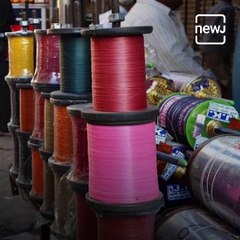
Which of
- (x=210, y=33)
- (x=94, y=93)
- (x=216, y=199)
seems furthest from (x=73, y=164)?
(x=210, y=33)

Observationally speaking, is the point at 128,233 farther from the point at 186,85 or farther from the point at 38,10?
the point at 38,10

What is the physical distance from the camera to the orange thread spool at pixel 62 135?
3.00 metres

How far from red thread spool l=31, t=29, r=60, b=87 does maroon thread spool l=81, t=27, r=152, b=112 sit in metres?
1.09

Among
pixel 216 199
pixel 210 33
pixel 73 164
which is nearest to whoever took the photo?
pixel 216 199

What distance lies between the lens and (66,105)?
297cm

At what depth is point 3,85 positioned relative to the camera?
880cm

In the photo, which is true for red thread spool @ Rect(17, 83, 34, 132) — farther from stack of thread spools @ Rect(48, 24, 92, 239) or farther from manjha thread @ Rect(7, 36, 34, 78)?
stack of thread spools @ Rect(48, 24, 92, 239)

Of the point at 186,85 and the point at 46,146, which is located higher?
the point at 186,85

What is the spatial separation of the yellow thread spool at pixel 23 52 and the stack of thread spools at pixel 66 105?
1.07 meters

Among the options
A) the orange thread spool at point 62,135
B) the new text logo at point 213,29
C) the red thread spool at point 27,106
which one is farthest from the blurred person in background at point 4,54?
the orange thread spool at point 62,135

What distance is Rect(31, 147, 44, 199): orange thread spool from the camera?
A: 3683 millimetres

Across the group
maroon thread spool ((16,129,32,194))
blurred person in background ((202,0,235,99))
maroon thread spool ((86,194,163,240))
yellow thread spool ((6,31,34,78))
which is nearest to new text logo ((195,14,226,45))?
blurred person in background ((202,0,235,99))

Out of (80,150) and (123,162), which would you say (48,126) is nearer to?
(80,150)

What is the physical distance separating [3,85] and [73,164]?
6267mm
